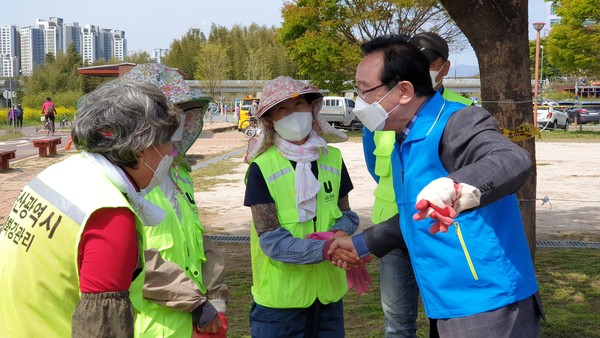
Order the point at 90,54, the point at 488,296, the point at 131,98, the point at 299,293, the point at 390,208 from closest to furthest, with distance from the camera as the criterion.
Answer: the point at 131,98 → the point at 488,296 → the point at 299,293 → the point at 390,208 → the point at 90,54

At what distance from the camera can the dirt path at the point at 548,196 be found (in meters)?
9.47

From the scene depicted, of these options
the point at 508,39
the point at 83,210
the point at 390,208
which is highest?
the point at 508,39

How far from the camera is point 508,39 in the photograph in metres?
4.58

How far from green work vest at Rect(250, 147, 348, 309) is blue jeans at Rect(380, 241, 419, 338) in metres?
0.52

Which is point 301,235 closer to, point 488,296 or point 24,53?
point 488,296

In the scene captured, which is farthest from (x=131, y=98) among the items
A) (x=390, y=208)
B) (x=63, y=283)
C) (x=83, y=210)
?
(x=390, y=208)

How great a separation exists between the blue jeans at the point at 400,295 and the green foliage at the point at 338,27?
88.1 feet

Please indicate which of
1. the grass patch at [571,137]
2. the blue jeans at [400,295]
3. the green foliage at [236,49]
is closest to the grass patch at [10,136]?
the grass patch at [571,137]

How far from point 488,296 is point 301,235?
1.20 metres

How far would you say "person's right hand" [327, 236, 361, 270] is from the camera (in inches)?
127

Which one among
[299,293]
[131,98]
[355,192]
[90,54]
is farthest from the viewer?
[90,54]

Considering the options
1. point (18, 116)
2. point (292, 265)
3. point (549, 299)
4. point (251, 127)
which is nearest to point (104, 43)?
point (18, 116)

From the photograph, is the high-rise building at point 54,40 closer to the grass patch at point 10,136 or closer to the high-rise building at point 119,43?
the high-rise building at point 119,43

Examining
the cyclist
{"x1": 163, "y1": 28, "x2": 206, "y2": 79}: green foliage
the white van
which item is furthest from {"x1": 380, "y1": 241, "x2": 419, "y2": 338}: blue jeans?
{"x1": 163, "y1": 28, "x2": 206, "y2": 79}: green foliage
